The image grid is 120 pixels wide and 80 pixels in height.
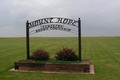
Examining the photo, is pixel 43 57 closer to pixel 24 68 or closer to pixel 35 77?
pixel 24 68

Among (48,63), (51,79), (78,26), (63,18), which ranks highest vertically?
(63,18)

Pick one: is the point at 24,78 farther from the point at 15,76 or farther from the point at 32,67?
the point at 32,67

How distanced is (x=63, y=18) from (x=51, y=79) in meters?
3.73

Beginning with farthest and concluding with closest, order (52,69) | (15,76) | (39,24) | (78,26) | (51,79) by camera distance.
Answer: (39,24) < (78,26) < (52,69) < (15,76) < (51,79)

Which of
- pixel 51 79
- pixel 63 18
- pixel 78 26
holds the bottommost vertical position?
pixel 51 79

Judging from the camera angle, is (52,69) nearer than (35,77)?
No

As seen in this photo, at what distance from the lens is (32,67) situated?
7.40 meters

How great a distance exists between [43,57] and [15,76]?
1.94 meters

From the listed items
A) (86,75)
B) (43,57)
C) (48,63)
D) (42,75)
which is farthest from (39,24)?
(86,75)

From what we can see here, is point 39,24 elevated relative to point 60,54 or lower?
elevated

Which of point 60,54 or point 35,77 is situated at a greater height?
point 60,54

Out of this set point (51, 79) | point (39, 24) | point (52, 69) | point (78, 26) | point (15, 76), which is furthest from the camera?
point (39, 24)

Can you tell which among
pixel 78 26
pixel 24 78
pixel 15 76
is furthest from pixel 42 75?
pixel 78 26

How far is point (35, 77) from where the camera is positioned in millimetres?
6258
